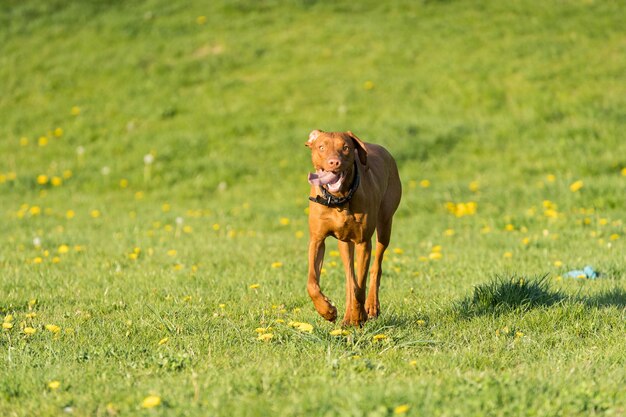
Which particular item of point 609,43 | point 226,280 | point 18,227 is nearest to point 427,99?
point 609,43

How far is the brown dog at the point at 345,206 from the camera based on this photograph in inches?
206

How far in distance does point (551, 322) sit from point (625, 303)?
100 cm

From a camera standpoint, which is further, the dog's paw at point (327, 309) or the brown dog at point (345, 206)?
the dog's paw at point (327, 309)

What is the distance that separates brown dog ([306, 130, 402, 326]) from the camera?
5227 millimetres

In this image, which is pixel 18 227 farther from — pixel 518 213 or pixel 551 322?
pixel 551 322

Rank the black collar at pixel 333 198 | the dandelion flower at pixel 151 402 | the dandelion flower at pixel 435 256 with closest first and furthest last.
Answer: the dandelion flower at pixel 151 402, the black collar at pixel 333 198, the dandelion flower at pixel 435 256

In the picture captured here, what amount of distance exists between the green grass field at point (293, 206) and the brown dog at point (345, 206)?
245mm

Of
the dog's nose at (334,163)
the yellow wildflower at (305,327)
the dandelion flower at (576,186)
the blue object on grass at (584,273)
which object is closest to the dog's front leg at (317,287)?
the yellow wildflower at (305,327)

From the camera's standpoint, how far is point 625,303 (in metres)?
6.45

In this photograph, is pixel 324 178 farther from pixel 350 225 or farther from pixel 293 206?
pixel 293 206

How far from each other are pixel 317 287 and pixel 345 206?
58 cm

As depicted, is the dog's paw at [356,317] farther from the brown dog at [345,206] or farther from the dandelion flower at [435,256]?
the dandelion flower at [435,256]

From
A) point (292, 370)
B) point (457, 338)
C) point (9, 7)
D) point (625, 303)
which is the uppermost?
point (9, 7)

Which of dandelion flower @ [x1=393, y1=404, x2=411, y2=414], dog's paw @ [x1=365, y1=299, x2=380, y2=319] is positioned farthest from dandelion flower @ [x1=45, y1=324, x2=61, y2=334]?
dandelion flower @ [x1=393, y1=404, x2=411, y2=414]
